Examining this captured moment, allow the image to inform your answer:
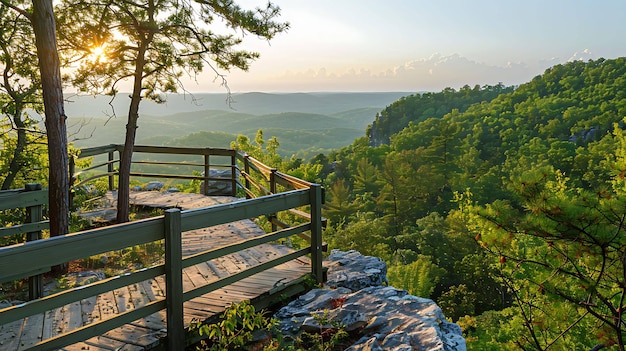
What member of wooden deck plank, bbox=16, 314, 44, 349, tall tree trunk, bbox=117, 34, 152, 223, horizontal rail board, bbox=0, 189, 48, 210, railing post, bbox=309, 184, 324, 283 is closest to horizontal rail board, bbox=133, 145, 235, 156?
tall tree trunk, bbox=117, 34, 152, 223

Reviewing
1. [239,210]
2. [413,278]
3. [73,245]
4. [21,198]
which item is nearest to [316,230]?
[239,210]

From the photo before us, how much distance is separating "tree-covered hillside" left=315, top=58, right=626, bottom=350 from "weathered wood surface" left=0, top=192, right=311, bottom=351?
99.5 inches

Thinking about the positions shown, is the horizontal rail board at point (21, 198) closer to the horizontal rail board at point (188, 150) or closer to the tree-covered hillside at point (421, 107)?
the horizontal rail board at point (188, 150)

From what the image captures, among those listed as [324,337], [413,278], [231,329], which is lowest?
[413,278]

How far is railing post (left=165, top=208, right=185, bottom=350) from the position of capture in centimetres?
363

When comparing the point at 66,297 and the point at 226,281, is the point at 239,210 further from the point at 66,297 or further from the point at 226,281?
the point at 66,297

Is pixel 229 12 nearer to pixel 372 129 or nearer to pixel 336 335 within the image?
pixel 336 335

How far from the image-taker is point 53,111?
5.56 m

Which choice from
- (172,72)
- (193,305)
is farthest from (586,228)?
(172,72)

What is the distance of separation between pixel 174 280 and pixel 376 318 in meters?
1.80

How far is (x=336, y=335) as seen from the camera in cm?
376

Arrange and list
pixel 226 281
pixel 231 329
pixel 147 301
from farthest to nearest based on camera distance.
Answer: pixel 147 301, pixel 226 281, pixel 231 329

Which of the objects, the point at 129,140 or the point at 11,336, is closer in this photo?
the point at 11,336

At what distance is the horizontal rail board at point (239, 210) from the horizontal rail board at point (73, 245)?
280mm
